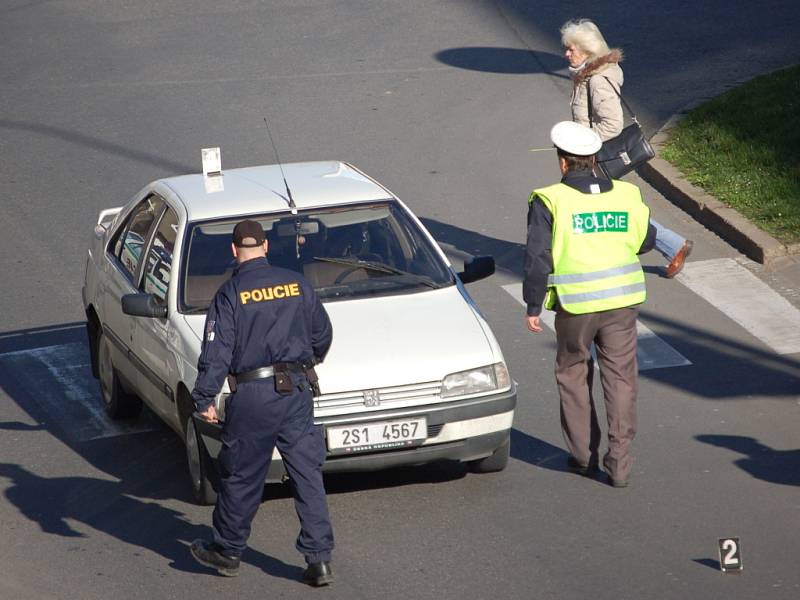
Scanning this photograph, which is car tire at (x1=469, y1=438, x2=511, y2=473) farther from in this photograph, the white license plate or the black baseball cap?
the black baseball cap

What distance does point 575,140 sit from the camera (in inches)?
313

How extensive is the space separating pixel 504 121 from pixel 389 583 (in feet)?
33.0

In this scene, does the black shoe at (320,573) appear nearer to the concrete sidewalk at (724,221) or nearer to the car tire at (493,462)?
the car tire at (493,462)

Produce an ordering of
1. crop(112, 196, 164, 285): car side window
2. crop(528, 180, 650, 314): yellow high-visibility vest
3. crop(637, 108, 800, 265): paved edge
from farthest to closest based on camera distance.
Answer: crop(637, 108, 800, 265): paved edge, crop(112, 196, 164, 285): car side window, crop(528, 180, 650, 314): yellow high-visibility vest

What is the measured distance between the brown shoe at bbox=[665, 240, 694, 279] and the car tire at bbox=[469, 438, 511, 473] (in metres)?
3.95

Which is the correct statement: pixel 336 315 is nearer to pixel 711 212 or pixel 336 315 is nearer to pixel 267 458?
pixel 267 458

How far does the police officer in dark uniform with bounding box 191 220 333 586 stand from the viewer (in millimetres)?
6539

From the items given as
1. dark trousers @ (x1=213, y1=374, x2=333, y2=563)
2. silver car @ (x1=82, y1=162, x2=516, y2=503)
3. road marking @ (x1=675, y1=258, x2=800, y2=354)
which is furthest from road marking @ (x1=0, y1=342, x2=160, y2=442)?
road marking @ (x1=675, y1=258, x2=800, y2=354)

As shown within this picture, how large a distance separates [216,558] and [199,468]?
39.5 inches

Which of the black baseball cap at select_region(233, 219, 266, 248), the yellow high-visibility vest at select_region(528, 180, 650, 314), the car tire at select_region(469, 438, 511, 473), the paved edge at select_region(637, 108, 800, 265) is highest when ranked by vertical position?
the black baseball cap at select_region(233, 219, 266, 248)

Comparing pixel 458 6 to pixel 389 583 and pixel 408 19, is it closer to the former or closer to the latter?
pixel 408 19

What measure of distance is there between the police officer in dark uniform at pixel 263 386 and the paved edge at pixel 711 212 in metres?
6.28

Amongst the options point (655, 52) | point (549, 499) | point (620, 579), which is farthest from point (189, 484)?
point (655, 52)

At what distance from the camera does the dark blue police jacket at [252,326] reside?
653 centimetres
